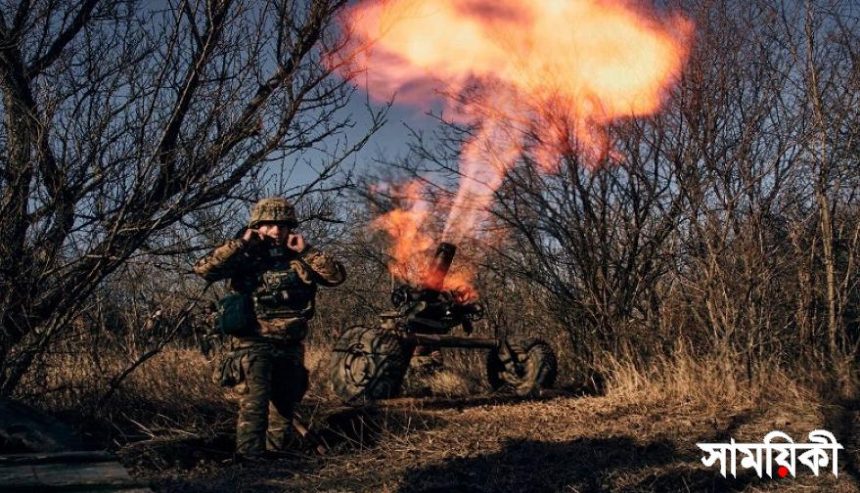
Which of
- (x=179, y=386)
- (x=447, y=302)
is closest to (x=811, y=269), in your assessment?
(x=447, y=302)

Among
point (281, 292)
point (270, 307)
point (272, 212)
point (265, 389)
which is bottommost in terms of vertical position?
point (265, 389)

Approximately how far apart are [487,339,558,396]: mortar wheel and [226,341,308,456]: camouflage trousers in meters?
4.10

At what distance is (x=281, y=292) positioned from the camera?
666cm

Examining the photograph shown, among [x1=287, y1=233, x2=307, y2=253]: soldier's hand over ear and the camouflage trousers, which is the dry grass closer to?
the camouflage trousers

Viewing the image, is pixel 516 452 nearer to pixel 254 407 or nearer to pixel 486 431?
pixel 486 431

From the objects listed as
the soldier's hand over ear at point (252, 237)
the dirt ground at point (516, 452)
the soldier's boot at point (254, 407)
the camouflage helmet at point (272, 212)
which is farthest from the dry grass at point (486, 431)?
the camouflage helmet at point (272, 212)

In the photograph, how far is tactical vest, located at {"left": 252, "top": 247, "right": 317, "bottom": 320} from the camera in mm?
6668

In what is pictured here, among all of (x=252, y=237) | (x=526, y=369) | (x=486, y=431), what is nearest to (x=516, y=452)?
(x=486, y=431)

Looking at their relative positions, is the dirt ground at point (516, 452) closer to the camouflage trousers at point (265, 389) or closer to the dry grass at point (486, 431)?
the dry grass at point (486, 431)

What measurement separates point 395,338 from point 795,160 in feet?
16.7

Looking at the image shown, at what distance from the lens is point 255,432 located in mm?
6352

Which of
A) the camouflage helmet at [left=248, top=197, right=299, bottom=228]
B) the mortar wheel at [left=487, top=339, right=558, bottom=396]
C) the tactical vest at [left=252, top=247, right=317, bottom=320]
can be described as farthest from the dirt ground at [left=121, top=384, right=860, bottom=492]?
the mortar wheel at [left=487, top=339, right=558, bottom=396]

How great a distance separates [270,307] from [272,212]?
80 centimetres

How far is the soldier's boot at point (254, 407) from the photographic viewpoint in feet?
20.8
